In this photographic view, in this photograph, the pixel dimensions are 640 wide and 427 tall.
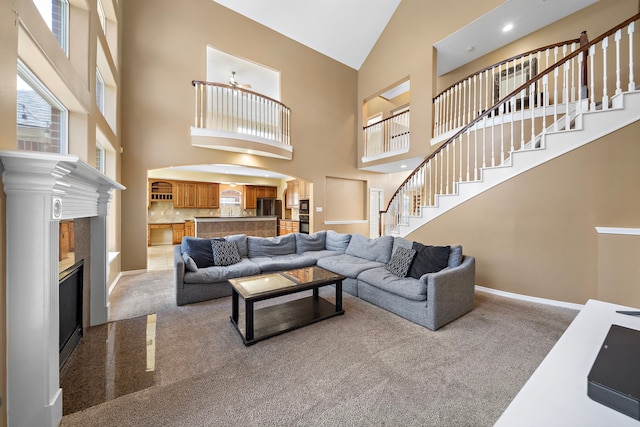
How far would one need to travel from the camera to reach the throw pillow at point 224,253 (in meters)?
3.81

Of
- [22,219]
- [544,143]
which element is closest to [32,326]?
[22,219]

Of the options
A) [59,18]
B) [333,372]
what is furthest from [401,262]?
[59,18]

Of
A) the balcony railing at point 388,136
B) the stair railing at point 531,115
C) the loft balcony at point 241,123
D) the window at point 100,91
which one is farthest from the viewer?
the balcony railing at point 388,136

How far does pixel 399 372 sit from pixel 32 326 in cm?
234

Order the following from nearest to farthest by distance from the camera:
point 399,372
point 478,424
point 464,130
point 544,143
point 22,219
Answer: point 22,219 → point 478,424 → point 399,372 → point 544,143 → point 464,130

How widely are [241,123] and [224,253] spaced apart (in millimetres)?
3541

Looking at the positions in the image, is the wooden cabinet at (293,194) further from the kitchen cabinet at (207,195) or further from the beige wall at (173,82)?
the kitchen cabinet at (207,195)

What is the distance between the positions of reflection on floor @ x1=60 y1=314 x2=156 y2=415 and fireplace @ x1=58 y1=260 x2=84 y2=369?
0.31 feet

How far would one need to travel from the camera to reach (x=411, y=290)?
277cm

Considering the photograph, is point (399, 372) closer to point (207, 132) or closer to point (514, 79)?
point (207, 132)

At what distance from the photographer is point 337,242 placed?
16.3 feet

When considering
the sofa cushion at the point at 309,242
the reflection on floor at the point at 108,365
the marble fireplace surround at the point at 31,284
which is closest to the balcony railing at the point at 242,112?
the sofa cushion at the point at 309,242

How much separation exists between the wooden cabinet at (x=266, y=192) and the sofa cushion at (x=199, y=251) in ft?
22.1

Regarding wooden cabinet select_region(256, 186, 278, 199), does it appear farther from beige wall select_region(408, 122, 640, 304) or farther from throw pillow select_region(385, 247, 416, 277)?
beige wall select_region(408, 122, 640, 304)
